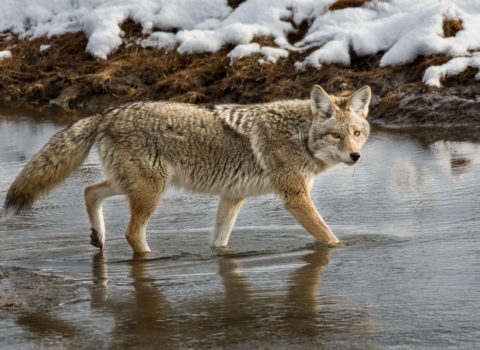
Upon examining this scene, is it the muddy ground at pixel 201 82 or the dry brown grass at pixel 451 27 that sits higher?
the dry brown grass at pixel 451 27

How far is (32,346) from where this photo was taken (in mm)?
4215

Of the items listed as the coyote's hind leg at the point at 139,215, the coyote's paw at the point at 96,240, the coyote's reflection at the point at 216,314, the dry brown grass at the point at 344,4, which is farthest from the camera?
the dry brown grass at the point at 344,4

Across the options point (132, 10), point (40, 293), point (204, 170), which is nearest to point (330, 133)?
point (204, 170)

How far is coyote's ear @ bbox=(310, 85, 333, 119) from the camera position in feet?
23.7

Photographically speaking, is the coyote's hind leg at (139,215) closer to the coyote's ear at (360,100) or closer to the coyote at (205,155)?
the coyote at (205,155)

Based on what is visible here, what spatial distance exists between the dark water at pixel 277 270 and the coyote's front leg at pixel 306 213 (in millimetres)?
187

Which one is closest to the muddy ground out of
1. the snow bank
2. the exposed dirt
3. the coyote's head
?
the exposed dirt

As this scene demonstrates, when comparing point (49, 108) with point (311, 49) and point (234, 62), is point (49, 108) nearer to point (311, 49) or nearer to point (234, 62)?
point (234, 62)

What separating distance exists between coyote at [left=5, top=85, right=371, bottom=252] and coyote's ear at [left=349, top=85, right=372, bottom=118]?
10mm

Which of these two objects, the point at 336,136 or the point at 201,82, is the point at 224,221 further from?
the point at 201,82

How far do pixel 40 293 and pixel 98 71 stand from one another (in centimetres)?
1135

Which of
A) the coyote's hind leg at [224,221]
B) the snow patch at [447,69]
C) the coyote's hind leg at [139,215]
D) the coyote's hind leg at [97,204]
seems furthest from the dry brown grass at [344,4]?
the coyote's hind leg at [139,215]

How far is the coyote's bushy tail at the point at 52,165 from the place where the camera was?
6992mm

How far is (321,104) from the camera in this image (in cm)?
729
